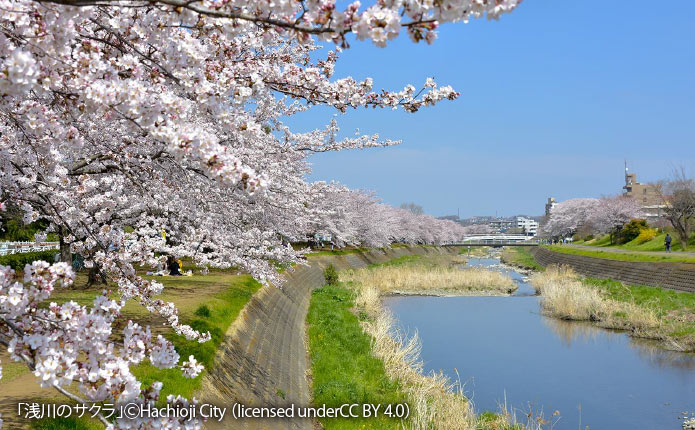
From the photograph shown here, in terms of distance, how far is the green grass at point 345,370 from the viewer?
1290cm

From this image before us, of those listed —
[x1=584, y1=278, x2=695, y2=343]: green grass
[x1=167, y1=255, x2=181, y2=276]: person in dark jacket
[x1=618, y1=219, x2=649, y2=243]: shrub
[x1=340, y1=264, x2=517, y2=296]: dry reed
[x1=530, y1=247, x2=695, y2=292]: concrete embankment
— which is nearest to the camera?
[x1=167, y1=255, x2=181, y2=276]: person in dark jacket

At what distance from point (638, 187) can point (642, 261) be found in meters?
135

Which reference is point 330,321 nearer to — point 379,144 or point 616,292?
point 379,144

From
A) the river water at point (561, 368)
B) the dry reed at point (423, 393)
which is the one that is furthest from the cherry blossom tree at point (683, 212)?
the dry reed at point (423, 393)

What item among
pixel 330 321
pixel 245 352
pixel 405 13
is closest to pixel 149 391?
pixel 405 13

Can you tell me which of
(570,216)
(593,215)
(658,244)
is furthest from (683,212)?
(570,216)

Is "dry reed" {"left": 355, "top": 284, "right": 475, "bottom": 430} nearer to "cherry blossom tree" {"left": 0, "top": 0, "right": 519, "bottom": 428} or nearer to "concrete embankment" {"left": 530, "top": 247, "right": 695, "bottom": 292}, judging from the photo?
"cherry blossom tree" {"left": 0, "top": 0, "right": 519, "bottom": 428}

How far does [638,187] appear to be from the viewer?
518ft

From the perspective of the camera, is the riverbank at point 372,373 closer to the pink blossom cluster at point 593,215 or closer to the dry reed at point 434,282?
the dry reed at point 434,282

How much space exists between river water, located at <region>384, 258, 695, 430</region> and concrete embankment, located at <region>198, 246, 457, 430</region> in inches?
201

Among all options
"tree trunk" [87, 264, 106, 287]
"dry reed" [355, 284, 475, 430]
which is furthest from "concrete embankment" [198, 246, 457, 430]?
"tree trunk" [87, 264, 106, 287]

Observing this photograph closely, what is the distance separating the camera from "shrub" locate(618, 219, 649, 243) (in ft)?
235

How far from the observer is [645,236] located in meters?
66.0

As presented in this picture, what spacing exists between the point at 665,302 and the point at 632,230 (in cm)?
4907
